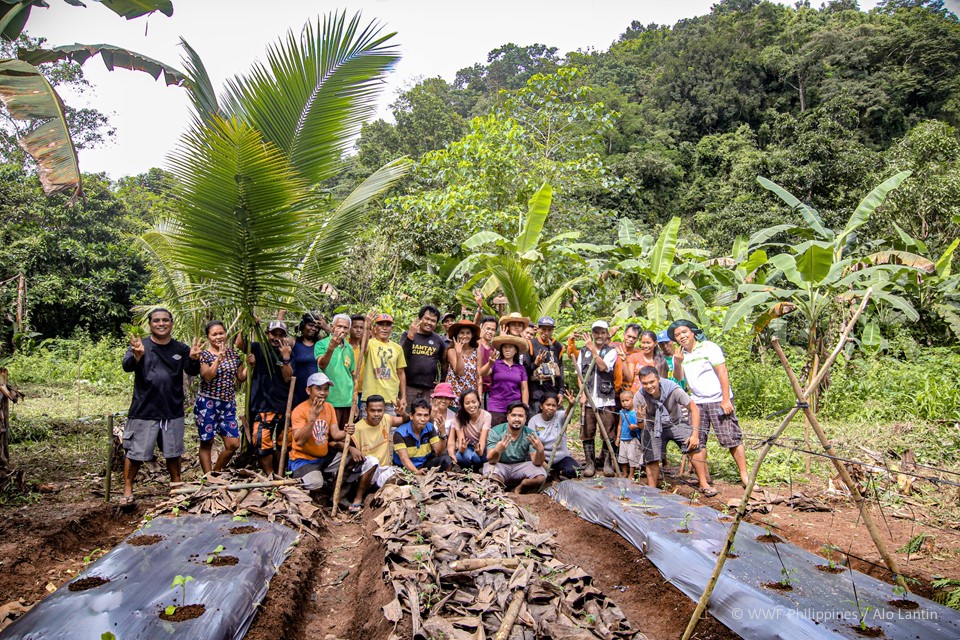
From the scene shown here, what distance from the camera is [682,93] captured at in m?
36.3

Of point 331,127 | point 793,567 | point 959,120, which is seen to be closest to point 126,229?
point 331,127

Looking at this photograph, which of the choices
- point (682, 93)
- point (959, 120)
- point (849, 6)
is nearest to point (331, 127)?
point (959, 120)

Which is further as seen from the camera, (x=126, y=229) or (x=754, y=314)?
(x=126, y=229)

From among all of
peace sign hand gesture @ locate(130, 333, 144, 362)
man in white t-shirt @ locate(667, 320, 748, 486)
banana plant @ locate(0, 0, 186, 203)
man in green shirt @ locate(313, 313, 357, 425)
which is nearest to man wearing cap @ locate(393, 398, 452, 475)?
man in green shirt @ locate(313, 313, 357, 425)

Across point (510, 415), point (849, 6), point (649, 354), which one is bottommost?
point (510, 415)

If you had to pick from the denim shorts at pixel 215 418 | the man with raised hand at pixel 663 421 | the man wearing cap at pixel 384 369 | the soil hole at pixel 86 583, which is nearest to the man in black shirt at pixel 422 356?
the man wearing cap at pixel 384 369

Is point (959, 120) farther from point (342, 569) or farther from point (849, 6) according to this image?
point (342, 569)

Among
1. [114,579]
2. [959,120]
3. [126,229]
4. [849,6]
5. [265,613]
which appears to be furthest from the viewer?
[849,6]

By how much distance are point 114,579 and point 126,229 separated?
70.9ft

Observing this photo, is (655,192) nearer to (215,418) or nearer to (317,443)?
(317,443)

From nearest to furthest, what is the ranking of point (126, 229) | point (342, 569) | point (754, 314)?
point (342, 569), point (754, 314), point (126, 229)

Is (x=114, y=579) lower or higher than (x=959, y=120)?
lower

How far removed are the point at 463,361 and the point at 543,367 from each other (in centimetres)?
93

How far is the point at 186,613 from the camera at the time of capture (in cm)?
326
